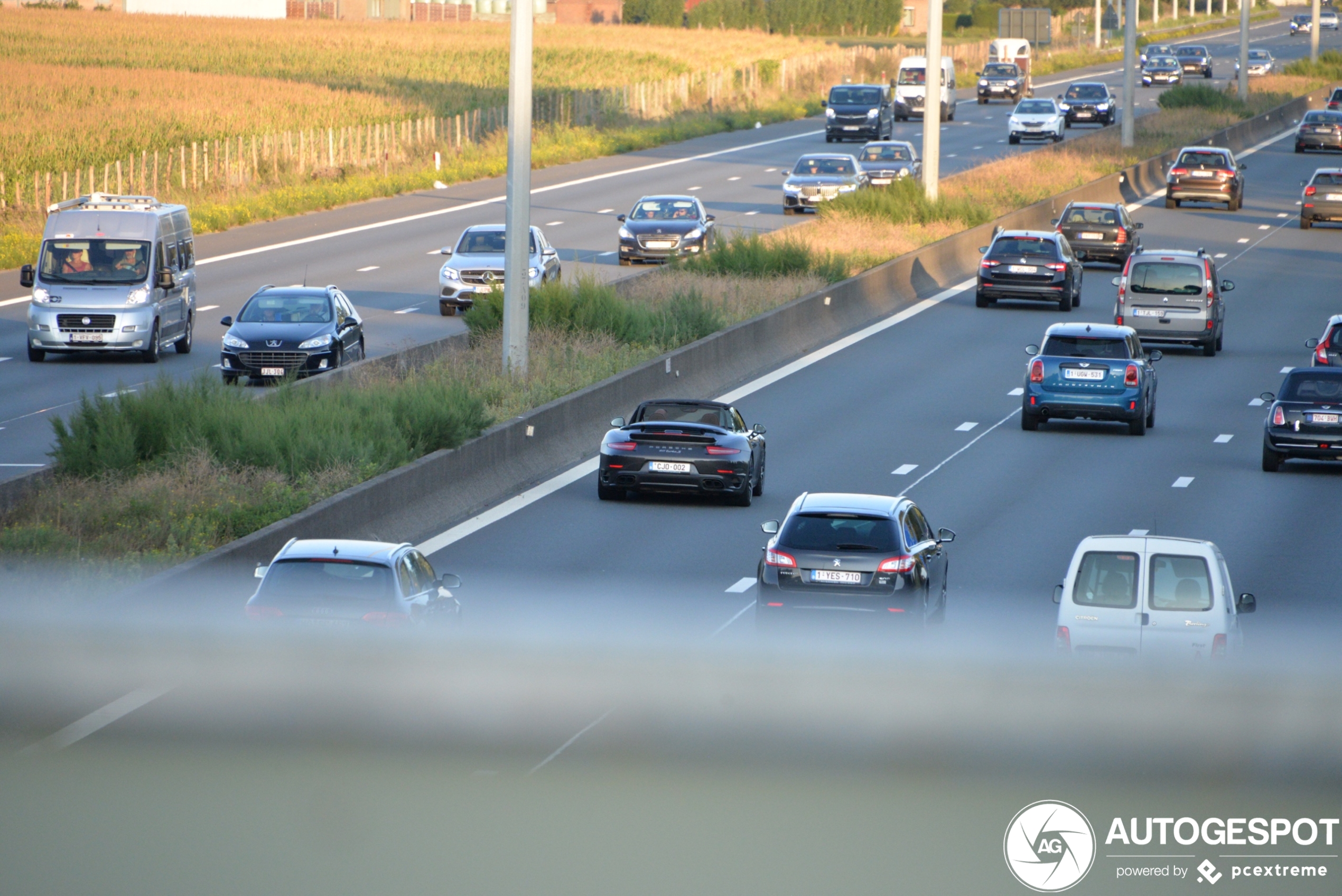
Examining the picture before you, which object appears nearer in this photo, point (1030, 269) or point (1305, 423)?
point (1305, 423)

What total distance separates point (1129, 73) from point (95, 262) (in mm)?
42338

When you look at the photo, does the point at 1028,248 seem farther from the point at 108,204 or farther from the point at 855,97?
the point at 855,97

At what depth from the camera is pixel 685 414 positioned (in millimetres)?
23375

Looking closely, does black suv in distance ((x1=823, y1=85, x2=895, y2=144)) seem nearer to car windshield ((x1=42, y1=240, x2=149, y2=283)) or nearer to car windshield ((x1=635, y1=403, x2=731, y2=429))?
car windshield ((x1=42, y1=240, x2=149, y2=283))

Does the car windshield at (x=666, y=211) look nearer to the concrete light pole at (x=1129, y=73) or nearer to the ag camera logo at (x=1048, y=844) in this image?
the concrete light pole at (x=1129, y=73)

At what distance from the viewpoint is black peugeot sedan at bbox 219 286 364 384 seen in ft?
94.8

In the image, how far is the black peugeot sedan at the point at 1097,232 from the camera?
45625 mm

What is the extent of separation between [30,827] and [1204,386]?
27.6 meters

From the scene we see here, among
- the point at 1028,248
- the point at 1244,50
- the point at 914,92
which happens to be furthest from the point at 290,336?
the point at 1244,50

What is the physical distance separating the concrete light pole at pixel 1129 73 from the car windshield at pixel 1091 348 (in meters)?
39.0

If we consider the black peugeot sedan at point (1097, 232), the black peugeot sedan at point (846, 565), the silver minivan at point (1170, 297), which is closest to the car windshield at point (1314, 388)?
the silver minivan at point (1170, 297)

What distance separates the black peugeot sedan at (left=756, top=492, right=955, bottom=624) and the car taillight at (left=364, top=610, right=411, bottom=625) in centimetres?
352

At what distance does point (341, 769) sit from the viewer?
7477 millimetres

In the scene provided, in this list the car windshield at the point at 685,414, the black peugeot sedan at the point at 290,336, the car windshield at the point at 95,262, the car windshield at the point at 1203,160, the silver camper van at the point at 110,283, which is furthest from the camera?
the car windshield at the point at 1203,160
